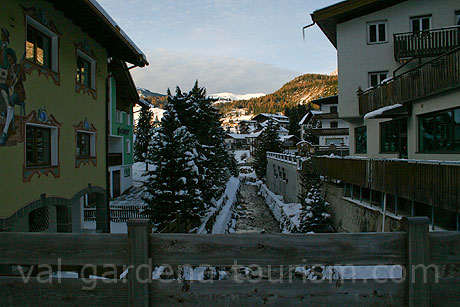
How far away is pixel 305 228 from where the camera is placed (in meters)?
16.5

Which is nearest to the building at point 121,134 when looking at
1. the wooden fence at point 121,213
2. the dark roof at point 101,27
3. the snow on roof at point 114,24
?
the wooden fence at point 121,213

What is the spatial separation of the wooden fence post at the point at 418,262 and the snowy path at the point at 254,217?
64.9 feet

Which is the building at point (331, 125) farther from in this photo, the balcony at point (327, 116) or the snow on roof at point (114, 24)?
the snow on roof at point (114, 24)

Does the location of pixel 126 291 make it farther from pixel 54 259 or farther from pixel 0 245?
pixel 0 245

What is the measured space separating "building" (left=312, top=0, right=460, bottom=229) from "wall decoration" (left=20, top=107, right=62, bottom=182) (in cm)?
1190

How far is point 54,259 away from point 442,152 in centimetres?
1445

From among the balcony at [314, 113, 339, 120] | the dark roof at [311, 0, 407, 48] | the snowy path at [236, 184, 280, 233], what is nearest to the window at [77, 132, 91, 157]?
the snowy path at [236, 184, 280, 233]

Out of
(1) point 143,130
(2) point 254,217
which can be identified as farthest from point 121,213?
(1) point 143,130

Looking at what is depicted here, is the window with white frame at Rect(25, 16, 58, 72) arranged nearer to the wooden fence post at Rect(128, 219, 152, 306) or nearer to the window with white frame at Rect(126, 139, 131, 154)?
the wooden fence post at Rect(128, 219, 152, 306)

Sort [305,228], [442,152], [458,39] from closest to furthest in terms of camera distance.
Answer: [442,152], [458,39], [305,228]

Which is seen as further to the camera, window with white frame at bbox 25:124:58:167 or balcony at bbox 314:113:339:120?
balcony at bbox 314:113:339:120

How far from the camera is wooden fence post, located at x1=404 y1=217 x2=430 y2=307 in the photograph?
8.16 ft

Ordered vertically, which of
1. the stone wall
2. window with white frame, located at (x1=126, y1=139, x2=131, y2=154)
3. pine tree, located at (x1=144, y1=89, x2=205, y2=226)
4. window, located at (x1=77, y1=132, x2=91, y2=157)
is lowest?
the stone wall

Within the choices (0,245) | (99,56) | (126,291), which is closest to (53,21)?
(99,56)
